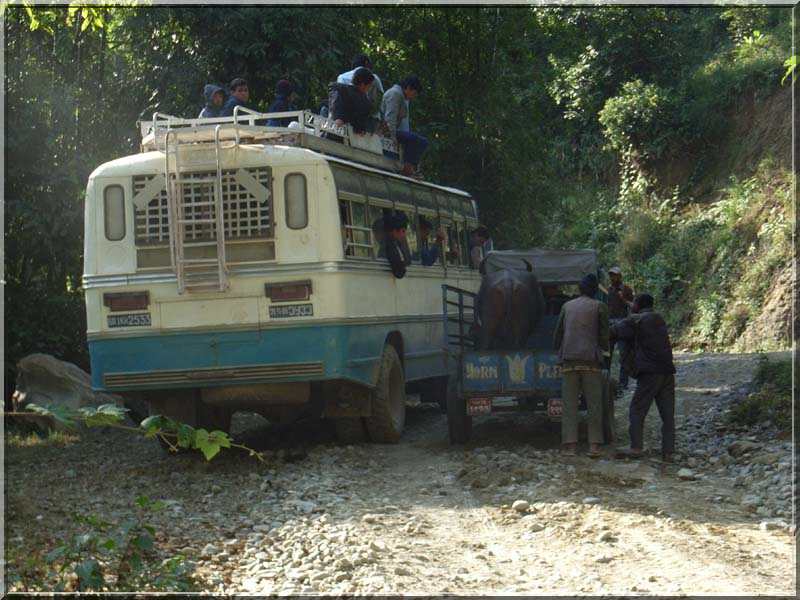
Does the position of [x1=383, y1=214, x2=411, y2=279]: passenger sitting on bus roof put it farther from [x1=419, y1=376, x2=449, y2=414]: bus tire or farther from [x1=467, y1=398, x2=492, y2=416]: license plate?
[x1=419, y1=376, x2=449, y2=414]: bus tire

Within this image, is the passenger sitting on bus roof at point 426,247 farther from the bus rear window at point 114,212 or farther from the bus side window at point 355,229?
the bus rear window at point 114,212

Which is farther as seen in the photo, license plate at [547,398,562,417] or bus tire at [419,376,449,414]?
bus tire at [419,376,449,414]

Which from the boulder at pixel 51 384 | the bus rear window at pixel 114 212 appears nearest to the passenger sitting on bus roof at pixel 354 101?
the bus rear window at pixel 114 212

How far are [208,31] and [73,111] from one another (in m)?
2.34

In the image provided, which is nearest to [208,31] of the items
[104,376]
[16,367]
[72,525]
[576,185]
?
[16,367]

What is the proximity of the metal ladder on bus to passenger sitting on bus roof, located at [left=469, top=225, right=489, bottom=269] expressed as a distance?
6.59m

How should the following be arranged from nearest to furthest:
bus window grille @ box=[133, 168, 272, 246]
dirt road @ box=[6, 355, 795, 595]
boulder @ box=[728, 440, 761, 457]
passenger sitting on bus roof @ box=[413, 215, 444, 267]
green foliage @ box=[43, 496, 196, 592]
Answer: green foliage @ box=[43, 496, 196, 592], dirt road @ box=[6, 355, 795, 595], bus window grille @ box=[133, 168, 272, 246], boulder @ box=[728, 440, 761, 457], passenger sitting on bus roof @ box=[413, 215, 444, 267]

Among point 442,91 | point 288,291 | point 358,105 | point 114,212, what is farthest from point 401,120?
point 442,91

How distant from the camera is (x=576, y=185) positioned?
1502 inches

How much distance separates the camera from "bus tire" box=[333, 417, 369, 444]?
1363 centimetres

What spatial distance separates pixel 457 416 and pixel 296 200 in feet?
9.72

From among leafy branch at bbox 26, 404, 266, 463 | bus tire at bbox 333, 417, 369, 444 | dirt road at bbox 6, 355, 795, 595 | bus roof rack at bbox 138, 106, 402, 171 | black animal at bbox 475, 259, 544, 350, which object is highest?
bus roof rack at bbox 138, 106, 402, 171

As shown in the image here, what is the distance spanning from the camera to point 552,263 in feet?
51.3

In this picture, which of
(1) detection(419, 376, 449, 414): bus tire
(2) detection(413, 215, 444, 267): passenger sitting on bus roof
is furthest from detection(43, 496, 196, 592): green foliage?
(1) detection(419, 376, 449, 414): bus tire
